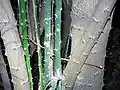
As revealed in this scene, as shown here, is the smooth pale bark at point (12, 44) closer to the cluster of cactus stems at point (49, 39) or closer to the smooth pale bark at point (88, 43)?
the cluster of cactus stems at point (49, 39)

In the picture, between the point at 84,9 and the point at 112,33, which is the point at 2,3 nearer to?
the point at 84,9

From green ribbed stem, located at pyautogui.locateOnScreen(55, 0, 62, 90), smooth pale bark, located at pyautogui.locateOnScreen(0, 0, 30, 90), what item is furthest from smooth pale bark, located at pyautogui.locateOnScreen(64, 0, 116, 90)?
smooth pale bark, located at pyautogui.locateOnScreen(0, 0, 30, 90)

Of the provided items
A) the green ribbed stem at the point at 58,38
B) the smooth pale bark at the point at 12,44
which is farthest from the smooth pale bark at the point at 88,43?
the smooth pale bark at the point at 12,44

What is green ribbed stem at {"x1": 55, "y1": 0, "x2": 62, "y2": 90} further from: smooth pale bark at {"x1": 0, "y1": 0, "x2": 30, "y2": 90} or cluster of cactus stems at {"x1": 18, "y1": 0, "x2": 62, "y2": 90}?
smooth pale bark at {"x1": 0, "y1": 0, "x2": 30, "y2": 90}

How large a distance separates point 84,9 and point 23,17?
197 mm

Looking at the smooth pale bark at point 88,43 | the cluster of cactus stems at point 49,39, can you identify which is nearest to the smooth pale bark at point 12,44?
the cluster of cactus stems at point 49,39

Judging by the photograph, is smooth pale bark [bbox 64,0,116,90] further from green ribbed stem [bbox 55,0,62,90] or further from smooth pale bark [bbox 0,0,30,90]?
smooth pale bark [bbox 0,0,30,90]

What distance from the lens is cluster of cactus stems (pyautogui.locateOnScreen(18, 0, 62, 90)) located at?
721 millimetres

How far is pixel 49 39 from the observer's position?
2.50ft

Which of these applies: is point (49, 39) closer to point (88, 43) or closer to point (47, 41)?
point (47, 41)

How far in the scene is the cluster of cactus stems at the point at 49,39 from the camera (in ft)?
2.36

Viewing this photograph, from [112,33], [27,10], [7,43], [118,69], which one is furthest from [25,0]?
[118,69]

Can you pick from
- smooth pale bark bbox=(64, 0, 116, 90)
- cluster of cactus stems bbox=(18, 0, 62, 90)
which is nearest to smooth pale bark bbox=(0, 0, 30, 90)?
cluster of cactus stems bbox=(18, 0, 62, 90)

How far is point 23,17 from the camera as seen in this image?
0.73 m
